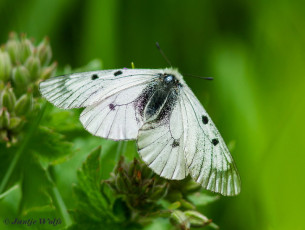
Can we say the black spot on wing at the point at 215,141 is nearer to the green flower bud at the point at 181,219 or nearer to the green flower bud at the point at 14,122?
the green flower bud at the point at 181,219

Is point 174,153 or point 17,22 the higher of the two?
point 17,22

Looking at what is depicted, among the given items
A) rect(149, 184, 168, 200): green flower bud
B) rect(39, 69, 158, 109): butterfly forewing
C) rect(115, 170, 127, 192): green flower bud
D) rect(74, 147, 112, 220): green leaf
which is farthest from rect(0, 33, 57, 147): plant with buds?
rect(149, 184, 168, 200): green flower bud

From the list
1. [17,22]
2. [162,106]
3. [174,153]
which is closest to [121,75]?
[162,106]

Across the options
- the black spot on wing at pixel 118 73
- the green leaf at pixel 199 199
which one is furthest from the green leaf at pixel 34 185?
the green leaf at pixel 199 199

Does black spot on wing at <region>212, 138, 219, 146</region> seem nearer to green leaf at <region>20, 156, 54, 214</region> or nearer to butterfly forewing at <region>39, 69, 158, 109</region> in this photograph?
butterfly forewing at <region>39, 69, 158, 109</region>

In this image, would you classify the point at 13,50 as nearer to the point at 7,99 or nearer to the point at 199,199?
the point at 7,99

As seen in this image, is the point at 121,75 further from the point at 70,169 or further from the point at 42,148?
the point at 70,169

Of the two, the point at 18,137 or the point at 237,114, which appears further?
the point at 237,114
